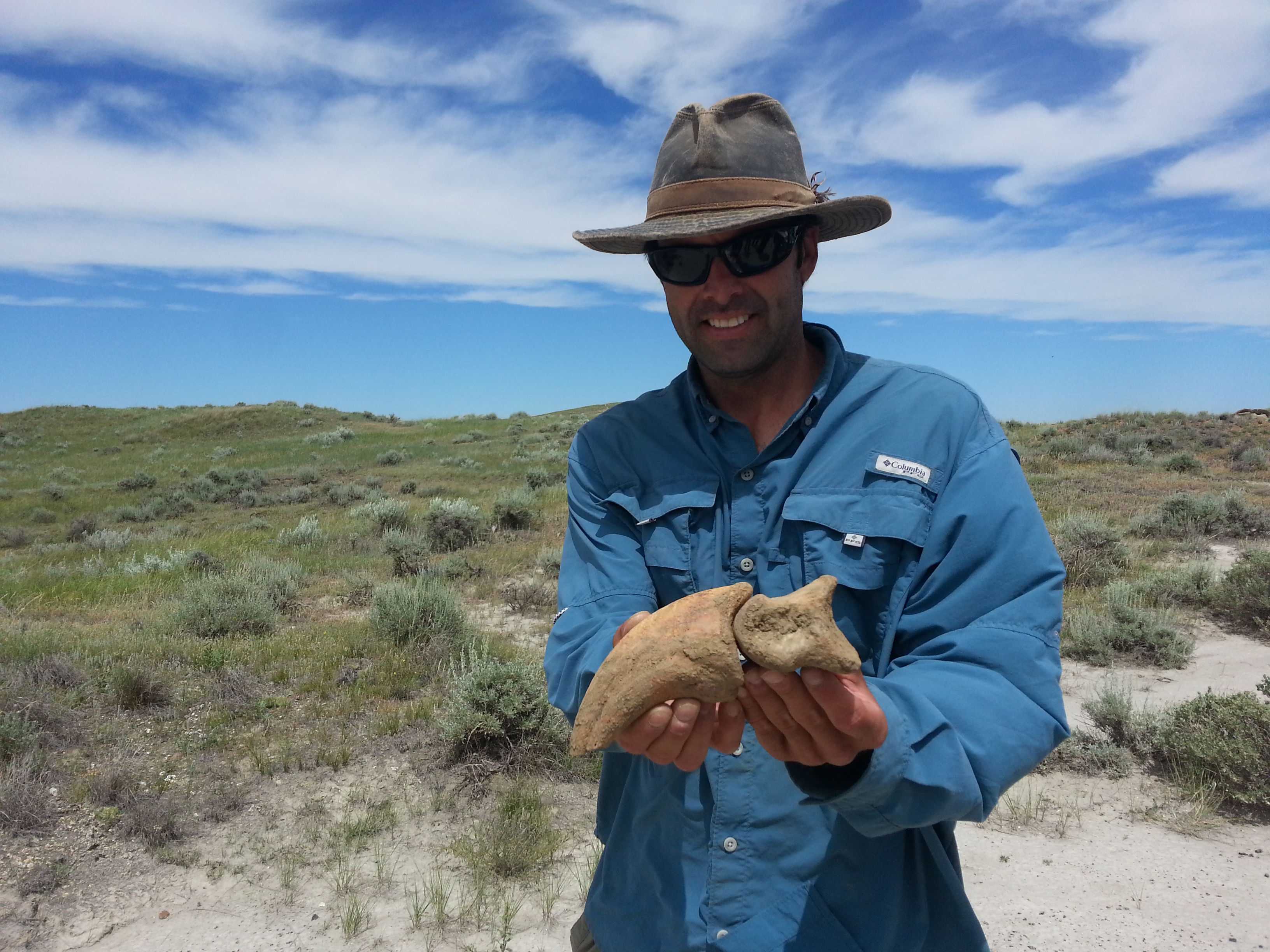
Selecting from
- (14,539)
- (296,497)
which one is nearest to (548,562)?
(296,497)

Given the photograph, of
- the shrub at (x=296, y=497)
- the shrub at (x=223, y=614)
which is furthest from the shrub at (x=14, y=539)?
the shrub at (x=223, y=614)

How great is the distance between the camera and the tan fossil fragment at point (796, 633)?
4.54ft

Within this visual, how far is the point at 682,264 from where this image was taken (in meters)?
2.23

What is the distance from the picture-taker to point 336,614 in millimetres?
9031

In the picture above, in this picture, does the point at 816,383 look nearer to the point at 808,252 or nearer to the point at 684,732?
the point at 808,252

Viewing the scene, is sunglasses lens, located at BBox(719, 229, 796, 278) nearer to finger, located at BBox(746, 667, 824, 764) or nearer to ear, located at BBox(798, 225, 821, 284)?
ear, located at BBox(798, 225, 821, 284)

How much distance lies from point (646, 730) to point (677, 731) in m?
0.06

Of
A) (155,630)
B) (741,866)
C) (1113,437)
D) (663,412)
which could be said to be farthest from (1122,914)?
(1113,437)

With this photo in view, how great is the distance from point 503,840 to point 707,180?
392 centimetres

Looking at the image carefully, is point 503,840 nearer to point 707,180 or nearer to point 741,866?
point 741,866

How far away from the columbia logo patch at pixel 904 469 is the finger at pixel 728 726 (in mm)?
669

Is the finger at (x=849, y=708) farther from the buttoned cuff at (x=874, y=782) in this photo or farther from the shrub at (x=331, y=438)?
the shrub at (x=331, y=438)

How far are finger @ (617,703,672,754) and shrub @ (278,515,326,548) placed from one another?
12.6 metres

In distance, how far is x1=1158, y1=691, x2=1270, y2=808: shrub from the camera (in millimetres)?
4699
